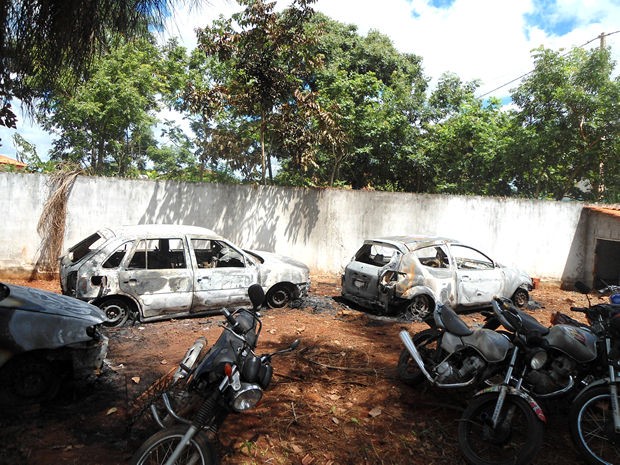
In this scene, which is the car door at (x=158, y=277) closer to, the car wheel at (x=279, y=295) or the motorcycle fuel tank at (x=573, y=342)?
the car wheel at (x=279, y=295)

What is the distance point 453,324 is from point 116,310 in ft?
15.9

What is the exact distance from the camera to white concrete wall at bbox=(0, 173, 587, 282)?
9102 millimetres

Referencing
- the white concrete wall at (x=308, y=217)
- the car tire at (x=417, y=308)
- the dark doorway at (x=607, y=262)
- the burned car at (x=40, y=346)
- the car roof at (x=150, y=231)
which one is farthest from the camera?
the dark doorway at (x=607, y=262)

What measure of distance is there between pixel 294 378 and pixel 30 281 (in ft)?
25.0

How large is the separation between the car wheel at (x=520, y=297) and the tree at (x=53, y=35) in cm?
829

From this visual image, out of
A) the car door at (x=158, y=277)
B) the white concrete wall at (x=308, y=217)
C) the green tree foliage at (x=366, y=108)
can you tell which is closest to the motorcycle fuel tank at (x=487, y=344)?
the car door at (x=158, y=277)

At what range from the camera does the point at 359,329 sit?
6676 millimetres

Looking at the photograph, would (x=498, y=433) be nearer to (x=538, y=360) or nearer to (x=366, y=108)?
(x=538, y=360)

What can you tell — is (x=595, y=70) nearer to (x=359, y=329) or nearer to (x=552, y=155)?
(x=552, y=155)

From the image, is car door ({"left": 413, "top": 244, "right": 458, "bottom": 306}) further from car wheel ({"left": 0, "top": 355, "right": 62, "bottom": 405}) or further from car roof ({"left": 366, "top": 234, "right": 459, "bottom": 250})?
car wheel ({"left": 0, "top": 355, "right": 62, "bottom": 405})

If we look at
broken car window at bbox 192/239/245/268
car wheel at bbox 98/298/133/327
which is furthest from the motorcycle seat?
car wheel at bbox 98/298/133/327

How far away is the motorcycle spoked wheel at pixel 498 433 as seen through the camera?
3.03 meters

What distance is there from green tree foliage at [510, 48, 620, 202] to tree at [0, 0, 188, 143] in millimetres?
12519

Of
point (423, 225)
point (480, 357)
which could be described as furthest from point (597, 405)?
point (423, 225)
